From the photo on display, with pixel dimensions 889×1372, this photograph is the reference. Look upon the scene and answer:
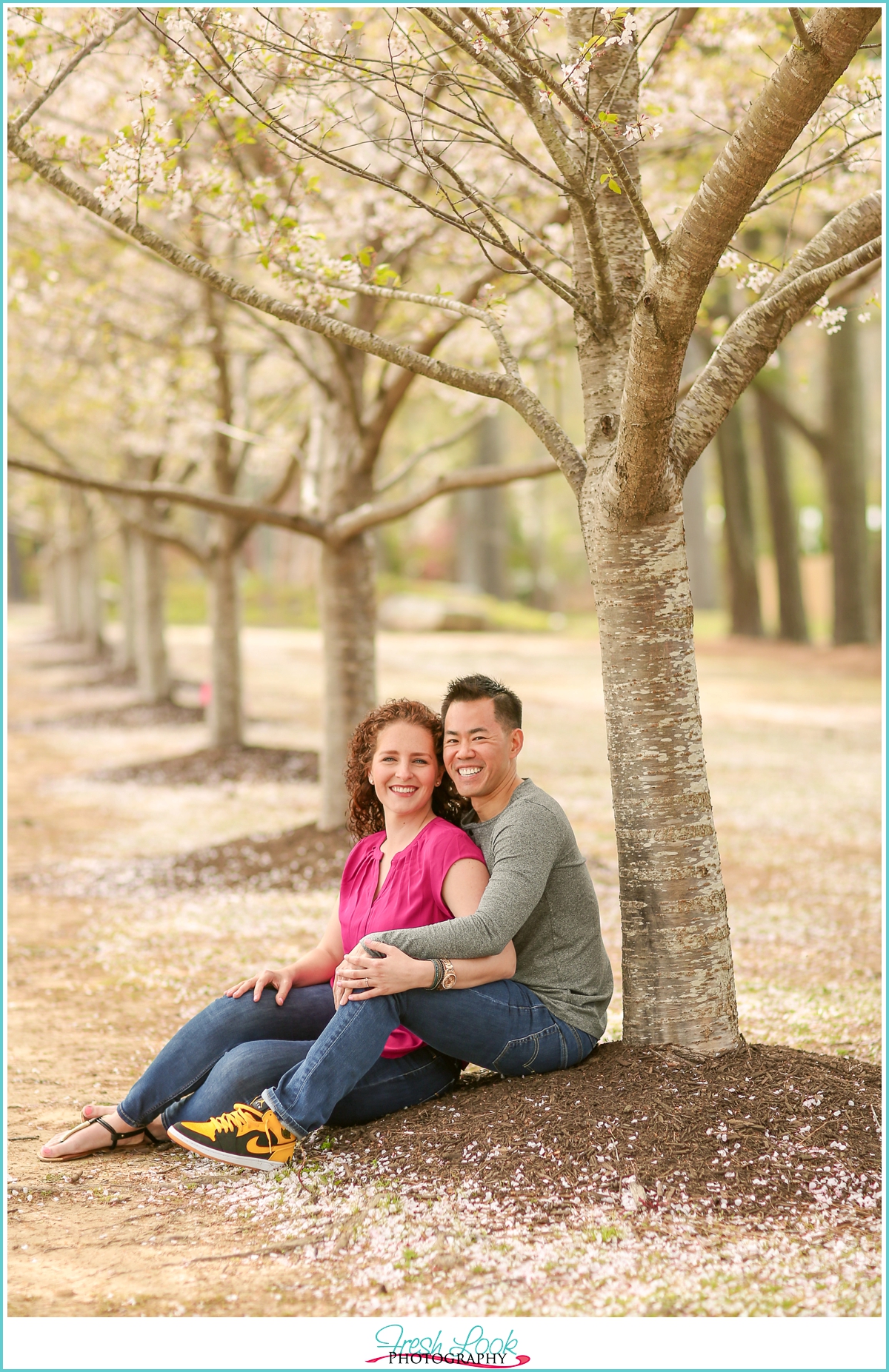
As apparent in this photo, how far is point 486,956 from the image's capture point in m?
3.64

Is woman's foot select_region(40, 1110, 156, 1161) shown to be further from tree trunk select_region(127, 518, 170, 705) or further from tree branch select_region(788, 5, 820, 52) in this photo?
tree trunk select_region(127, 518, 170, 705)

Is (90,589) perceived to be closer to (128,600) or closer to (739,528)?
(128,600)

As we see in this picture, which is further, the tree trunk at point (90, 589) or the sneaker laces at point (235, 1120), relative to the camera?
the tree trunk at point (90, 589)

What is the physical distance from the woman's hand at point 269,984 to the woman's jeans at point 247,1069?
2cm

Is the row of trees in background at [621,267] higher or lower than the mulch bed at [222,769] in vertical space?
higher

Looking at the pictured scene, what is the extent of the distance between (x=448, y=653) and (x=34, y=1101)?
19828mm

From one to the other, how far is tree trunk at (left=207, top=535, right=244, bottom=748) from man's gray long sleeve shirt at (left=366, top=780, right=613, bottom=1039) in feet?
29.3

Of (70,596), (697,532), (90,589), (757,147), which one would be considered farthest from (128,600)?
(757,147)

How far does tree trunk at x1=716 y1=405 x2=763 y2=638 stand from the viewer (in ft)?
79.4

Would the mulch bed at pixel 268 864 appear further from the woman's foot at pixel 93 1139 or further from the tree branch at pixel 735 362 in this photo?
the tree branch at pixel 735 362

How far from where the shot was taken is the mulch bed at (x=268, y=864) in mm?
8172

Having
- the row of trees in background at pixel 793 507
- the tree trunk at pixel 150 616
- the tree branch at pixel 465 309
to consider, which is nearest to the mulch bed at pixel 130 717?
the tree trunk at pixel 150 616

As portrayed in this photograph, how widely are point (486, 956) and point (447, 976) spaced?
0.44 ft

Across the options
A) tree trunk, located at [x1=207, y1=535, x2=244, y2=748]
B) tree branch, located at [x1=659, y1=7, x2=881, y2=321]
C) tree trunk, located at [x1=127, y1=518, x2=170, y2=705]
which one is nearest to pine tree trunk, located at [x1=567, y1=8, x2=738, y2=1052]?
tree branch, located at [x1=659, y1=7, x2=881, y2=321]
